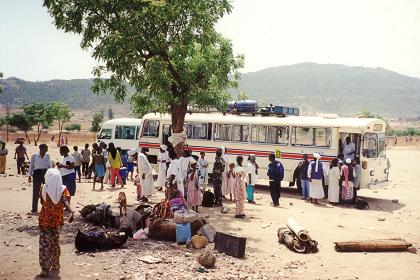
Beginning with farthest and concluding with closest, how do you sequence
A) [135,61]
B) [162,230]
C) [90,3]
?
1. [135,61]
2. [90,3]
3. [162,230]

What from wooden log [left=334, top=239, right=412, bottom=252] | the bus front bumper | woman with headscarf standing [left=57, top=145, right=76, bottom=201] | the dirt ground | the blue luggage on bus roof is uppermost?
the blue luggage on bus roof

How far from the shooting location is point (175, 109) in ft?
47.5

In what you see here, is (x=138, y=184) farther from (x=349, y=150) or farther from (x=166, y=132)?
(x=349, y=150)

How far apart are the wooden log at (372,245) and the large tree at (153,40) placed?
22.7ft

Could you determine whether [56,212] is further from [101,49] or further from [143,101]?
[143,101]

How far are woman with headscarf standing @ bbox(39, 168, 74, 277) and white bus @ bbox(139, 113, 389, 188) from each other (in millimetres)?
11215

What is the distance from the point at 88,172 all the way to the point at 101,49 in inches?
343

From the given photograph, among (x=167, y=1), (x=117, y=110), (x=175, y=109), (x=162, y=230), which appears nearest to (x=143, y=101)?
(x=175, y=109)

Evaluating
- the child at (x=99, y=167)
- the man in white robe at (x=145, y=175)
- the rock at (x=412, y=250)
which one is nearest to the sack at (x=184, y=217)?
the man in white robe at (x=145, y=175)

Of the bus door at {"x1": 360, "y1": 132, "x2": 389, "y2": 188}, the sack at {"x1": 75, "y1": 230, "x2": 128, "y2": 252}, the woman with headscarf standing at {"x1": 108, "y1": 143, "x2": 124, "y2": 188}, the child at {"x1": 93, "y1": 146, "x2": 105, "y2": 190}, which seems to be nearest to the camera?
the sack at {"x1": 75, "y1": 230, "x2": 128, "y2": 252}

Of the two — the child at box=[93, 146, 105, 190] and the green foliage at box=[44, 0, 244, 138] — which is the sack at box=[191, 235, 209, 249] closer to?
the green foliage at box=[44, 0, 244, 138]

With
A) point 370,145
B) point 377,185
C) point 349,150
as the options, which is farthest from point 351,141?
point 377,185

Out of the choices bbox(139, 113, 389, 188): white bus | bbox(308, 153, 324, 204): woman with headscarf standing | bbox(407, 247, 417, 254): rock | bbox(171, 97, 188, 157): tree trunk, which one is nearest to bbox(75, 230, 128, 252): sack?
bbox(407, 247, 417, 254): rock

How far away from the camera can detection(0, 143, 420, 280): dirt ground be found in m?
7.23
